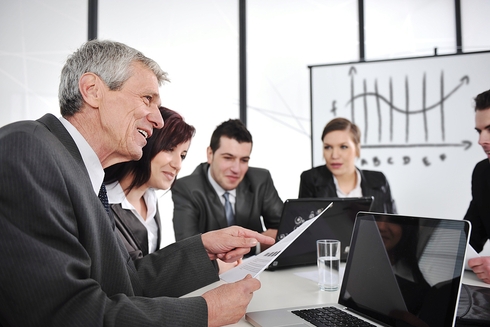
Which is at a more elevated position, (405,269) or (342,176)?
(342,176)

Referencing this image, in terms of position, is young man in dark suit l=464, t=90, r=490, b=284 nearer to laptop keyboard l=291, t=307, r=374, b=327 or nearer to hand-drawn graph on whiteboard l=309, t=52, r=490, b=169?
hand-drawn graph on whiteboard l=309, t=52, r=490, b=169

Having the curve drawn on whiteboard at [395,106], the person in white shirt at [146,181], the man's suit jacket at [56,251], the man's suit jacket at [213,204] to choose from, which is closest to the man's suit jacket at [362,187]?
the man's suit jacket at [213,204]

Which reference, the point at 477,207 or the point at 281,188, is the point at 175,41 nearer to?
the point at 281,188

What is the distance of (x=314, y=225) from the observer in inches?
71.4

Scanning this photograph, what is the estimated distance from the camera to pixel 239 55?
3977mm

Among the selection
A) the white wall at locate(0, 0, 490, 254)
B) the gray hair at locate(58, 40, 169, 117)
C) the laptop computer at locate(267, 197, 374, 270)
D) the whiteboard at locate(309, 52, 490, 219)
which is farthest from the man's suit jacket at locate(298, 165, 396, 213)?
the gray hair at locate(58, 40, 169, 117)

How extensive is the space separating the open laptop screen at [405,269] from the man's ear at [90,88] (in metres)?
0.84

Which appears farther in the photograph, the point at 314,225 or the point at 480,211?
the point at 480,211

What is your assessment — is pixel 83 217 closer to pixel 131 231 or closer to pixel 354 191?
pixel 131 231

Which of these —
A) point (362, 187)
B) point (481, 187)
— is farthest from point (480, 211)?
point (362, 187)

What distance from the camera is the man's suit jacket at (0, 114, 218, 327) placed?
2.60 feet

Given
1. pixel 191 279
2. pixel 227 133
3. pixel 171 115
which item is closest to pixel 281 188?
pixel 227 133

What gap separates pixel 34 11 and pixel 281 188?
2718 mm

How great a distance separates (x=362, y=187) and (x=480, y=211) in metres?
0.83
